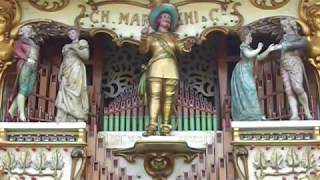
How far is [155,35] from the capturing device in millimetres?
7645

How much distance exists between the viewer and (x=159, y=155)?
7305 mm

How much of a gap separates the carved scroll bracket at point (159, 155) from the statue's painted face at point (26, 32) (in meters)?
1.50

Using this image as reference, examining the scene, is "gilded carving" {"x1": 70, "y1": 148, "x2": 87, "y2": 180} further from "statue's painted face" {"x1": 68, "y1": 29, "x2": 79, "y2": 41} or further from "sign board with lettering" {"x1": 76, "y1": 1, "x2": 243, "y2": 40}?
"sign board with lettering" {"x1": 76, "y1": 1, "x2": 243, "y2": 40}

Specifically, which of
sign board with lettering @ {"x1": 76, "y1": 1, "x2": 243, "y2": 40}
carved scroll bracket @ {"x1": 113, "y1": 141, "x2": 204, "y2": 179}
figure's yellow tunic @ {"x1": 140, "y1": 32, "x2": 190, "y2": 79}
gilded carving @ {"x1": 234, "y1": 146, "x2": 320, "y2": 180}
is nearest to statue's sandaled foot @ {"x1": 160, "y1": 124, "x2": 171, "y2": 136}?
carved scroll bracket @ {"x1": 113, "y1": 141, "x2": 204, "y2": 179}

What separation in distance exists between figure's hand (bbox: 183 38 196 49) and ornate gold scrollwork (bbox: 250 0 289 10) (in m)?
0.78

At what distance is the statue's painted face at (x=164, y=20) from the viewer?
7.67 meters

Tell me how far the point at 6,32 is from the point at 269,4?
2.75m

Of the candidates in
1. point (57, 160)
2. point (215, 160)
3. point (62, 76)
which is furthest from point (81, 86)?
point (215, 160)

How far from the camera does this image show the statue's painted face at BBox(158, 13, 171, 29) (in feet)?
25.2

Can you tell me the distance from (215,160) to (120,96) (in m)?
1.30

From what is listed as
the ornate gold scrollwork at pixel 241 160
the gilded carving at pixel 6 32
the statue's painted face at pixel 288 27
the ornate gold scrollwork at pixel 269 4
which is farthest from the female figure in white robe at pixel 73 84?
the statue's painted face at pixel 288 27

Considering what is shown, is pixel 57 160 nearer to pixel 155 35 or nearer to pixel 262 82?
pixel 155 35

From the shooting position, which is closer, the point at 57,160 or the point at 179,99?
the point at 57,160

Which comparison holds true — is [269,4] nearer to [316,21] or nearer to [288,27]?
[288,27]
